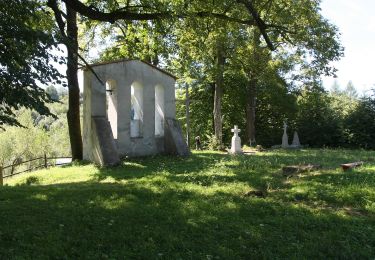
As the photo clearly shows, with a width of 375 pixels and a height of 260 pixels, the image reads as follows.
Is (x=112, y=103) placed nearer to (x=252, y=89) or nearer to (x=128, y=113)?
(x=128, y=113)

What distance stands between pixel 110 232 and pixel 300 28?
13.5m

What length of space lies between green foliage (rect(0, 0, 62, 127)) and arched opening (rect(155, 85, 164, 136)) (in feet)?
39.4

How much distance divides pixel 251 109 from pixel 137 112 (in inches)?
531

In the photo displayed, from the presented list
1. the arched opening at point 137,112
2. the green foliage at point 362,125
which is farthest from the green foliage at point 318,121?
the arched opening at point 137,112

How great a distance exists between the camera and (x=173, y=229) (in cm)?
Answer: 662

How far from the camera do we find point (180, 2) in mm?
14367

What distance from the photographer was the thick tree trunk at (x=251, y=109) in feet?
96.6

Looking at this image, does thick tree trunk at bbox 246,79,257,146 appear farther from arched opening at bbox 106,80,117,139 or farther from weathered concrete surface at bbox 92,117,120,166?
weathered concrete surface at bbox 92,117,120,166

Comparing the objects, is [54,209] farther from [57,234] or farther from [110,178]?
[110,178]

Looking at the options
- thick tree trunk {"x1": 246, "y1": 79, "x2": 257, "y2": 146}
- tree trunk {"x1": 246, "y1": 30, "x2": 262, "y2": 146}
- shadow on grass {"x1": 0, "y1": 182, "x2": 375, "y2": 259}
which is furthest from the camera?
thick tree trunk {"x1": 246, "y1": 79, "x2": 257, "y2": 146}

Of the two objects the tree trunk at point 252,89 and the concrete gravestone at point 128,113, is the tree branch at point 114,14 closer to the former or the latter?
the concrete gravestone at point 128,113

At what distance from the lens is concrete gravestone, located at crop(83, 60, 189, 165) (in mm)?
15984

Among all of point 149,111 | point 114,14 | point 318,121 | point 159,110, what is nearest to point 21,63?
point 114,14

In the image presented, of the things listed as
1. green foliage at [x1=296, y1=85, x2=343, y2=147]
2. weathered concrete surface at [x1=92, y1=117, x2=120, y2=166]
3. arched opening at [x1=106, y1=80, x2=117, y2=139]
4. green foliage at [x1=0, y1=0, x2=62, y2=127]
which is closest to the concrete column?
arched opening at [x1=106, y1=80, x2=117, y2=139]
